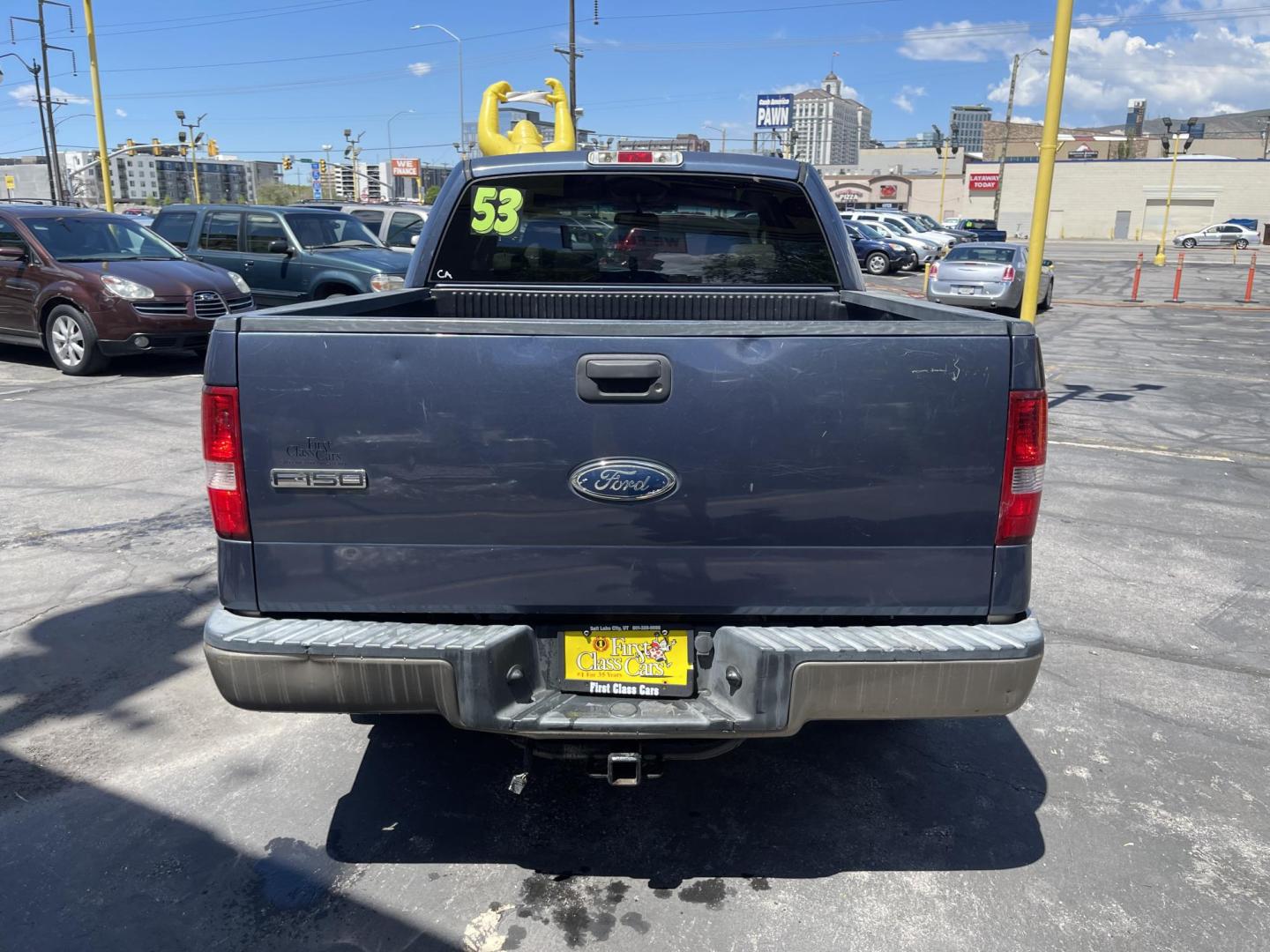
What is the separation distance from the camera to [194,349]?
457 inches

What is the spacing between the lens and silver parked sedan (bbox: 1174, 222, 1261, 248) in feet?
186

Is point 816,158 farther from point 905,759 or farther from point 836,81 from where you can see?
point 905,759

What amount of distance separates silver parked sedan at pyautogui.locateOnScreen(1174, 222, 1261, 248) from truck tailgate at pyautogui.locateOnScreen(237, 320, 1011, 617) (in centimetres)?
6447

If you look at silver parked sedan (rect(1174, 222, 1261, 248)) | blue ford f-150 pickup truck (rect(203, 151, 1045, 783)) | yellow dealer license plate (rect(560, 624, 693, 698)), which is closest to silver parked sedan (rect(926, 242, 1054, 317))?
blue ford f-150 pickup truck (rect(203, 151, 1045, 783))

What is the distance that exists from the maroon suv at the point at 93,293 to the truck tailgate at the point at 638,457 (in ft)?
31.2

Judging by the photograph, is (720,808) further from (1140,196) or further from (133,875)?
(1140,196)

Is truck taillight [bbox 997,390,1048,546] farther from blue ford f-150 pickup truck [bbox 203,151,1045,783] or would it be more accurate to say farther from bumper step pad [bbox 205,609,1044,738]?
bumper step pad [bbox 205,609,1044,738]

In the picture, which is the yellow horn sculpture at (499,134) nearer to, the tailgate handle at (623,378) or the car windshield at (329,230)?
the car windshield at (329,230)

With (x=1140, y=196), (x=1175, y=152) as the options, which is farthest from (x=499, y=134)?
(x=1140, y=196)

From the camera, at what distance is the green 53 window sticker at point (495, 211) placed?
4.33m

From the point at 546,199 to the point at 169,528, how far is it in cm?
344

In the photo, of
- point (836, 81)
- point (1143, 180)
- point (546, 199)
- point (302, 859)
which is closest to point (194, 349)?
point (546, 199)

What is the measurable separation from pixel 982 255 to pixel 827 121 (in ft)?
535

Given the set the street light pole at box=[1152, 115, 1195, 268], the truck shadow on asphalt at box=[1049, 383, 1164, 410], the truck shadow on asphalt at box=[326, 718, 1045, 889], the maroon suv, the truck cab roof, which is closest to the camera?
the truck shadow on asphalt at box=[326, 718, 1045, 889]
